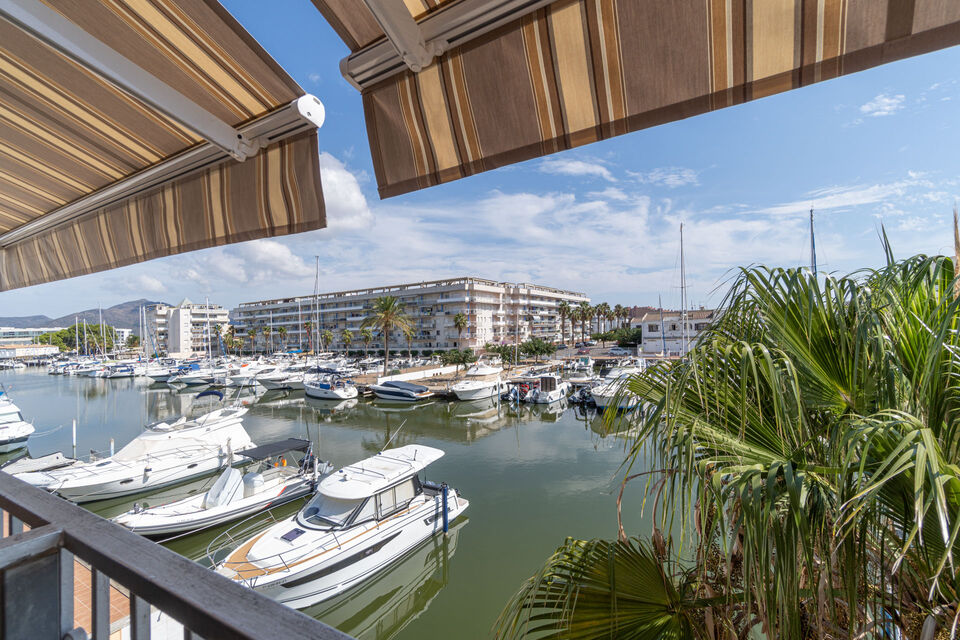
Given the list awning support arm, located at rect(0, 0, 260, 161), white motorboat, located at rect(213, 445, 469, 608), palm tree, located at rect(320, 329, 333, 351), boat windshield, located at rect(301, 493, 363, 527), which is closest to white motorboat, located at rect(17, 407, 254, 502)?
boat windshield, located at rect(301, 493, 363, 527)

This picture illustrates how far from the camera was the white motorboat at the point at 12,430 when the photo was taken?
57.0 ft

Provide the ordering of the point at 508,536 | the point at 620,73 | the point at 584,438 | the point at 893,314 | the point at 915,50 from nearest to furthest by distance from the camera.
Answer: the point at 915,50 < the point at 620,73 < the point at 893,314 < the point at 508,536 < the point at 584,438

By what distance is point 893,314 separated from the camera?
1.85m

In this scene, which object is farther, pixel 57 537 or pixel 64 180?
pixel 64 180

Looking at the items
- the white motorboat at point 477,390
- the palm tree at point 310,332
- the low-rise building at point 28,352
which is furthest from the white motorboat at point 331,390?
the low-rise building at point 28,352

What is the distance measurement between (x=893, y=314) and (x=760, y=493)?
111cm

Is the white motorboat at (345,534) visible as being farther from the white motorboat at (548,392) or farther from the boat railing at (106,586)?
the white motorboat at (548,392)

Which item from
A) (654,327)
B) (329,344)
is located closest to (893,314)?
(654,327)

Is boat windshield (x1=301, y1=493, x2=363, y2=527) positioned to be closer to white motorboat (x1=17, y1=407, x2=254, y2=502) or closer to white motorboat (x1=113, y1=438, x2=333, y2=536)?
white motorboat (x1=113, y1=438, x2=333, y2=536)

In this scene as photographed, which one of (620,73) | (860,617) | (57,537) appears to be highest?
(620,73)

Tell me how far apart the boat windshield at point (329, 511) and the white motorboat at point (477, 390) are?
18.2 meters

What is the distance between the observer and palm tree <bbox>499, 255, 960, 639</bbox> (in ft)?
4.74

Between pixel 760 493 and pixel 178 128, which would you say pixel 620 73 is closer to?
pixel 760 493

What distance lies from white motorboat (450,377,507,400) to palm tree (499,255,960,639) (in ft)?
81.1
